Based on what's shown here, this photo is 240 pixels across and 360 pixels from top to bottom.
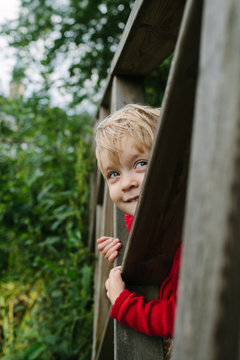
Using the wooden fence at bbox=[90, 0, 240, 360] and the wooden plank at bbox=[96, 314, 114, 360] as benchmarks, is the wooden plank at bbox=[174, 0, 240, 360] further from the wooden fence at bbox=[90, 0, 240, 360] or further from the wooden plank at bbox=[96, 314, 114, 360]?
the wooden plank at bbox=[96, 314, 114, 360]

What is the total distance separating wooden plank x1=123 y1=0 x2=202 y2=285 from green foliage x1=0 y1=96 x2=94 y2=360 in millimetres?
1165

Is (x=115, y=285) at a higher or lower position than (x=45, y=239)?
higher

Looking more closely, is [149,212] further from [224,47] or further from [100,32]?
[100,32]

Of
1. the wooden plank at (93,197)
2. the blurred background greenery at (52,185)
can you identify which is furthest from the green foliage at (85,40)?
the wooden plank at (93,197)

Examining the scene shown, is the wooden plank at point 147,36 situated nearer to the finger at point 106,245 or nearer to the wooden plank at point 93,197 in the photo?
the wooden plank at point 93,197

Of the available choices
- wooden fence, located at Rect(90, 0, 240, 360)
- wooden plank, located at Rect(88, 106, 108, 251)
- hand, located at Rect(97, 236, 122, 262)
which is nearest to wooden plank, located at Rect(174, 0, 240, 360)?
wooden fence, located at Rect(90, 0, 240, 360)

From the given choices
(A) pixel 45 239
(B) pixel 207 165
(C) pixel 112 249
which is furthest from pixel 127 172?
(A) pixel 45 239

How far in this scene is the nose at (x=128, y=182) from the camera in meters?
1.17

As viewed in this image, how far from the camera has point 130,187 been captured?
1.19 metres

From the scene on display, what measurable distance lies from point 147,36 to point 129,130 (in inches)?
14.3

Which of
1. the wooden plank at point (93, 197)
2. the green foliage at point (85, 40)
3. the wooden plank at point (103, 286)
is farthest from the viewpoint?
the green foliage at point (85, 40)

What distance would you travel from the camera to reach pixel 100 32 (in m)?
3.14

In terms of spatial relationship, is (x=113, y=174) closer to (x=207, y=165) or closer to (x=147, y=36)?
(x=147, y=36)

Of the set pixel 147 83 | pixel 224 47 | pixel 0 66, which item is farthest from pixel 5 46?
pixel 224 47
